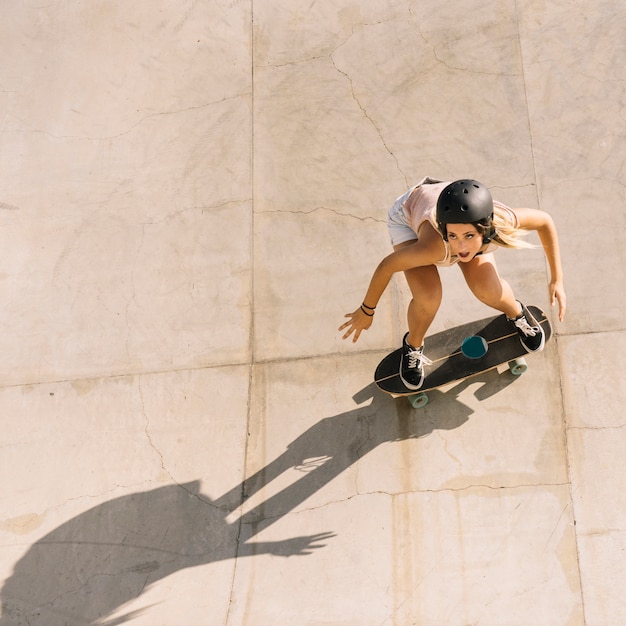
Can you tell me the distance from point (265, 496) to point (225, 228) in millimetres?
2249

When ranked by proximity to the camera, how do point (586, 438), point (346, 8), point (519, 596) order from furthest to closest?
point (346, 8) < point (586, 438) < point (519, 596)

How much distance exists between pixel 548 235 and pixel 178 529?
3.25 m

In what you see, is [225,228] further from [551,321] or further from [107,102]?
[551,321]

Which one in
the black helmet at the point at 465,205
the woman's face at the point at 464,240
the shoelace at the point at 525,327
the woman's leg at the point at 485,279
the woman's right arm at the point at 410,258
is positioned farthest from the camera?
the shoelace at the point at 525,327

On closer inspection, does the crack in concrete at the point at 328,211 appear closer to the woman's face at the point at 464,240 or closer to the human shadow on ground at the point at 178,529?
the human shadow on ground at the point at 178,529

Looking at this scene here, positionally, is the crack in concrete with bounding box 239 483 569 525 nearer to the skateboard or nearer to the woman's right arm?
the skateboard

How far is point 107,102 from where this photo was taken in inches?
225

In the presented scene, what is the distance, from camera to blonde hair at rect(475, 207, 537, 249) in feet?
10.1

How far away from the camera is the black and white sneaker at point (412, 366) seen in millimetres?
4137

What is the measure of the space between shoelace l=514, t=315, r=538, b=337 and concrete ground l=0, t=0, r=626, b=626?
1.48ft

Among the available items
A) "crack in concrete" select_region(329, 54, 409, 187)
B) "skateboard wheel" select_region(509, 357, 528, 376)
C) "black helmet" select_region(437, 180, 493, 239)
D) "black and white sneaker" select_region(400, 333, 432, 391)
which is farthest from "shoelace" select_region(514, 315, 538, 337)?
"crack in concrete" select_region(329, 54, 409, 187)

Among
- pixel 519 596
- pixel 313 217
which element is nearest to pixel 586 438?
pixel 519 596

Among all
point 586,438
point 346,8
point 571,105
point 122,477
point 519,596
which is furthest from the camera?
point 346,8

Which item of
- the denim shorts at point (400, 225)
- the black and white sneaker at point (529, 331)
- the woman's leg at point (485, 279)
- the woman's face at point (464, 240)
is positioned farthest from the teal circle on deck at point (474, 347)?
the woman's face at point (464, 240)
